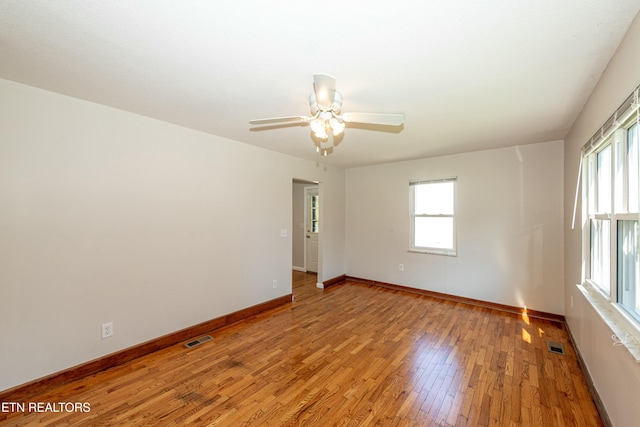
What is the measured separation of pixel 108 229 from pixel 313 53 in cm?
240

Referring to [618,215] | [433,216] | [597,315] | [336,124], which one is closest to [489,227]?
[433,216]

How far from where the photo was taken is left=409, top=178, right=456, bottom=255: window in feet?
14.6

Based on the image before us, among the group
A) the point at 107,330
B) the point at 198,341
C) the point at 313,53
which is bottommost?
the point at 198,341

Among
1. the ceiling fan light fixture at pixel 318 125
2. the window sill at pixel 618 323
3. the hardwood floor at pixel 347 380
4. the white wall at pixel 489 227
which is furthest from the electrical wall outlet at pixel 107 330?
the white wall at pixel 489 227

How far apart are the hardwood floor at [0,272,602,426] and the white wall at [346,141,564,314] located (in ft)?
2.10

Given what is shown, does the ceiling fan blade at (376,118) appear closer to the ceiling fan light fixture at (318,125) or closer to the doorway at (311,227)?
the ceiling fan light fixture at (318,125)

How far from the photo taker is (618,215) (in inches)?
68.2

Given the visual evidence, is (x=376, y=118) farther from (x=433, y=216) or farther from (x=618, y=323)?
(x=433, y=216)

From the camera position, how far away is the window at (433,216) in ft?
14.6

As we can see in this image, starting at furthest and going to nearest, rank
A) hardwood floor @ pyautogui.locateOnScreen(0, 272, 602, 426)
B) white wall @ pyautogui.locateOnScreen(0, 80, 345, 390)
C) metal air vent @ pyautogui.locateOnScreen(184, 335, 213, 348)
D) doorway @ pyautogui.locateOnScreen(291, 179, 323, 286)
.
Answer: doorway @ pyautogui.locateOnScreen(291, 179, 323, 286)
metal air vent @ pyautogui.locateOnScreen(184, 335, 213, 348)
white wall @ pyautogui.locateOnScreen(0, 80, 345, 390)
hardwood floor @ pyautogui.locateOnScreen(0, 272, 602, 426)

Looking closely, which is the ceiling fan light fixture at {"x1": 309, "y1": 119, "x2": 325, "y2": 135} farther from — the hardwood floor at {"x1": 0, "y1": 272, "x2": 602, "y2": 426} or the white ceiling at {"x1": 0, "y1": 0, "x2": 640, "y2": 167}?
the hardwood floor at {"x1": 0, "y1": 272, "x2": 602, "y2": 426}

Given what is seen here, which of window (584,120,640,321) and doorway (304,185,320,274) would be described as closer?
window (584,120,640,321)

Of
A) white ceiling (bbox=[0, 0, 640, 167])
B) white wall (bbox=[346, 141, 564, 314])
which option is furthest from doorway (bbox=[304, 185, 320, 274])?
white ceiling (bbox=[0, 0, 640, 167])

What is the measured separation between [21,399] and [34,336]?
437 millimetres
